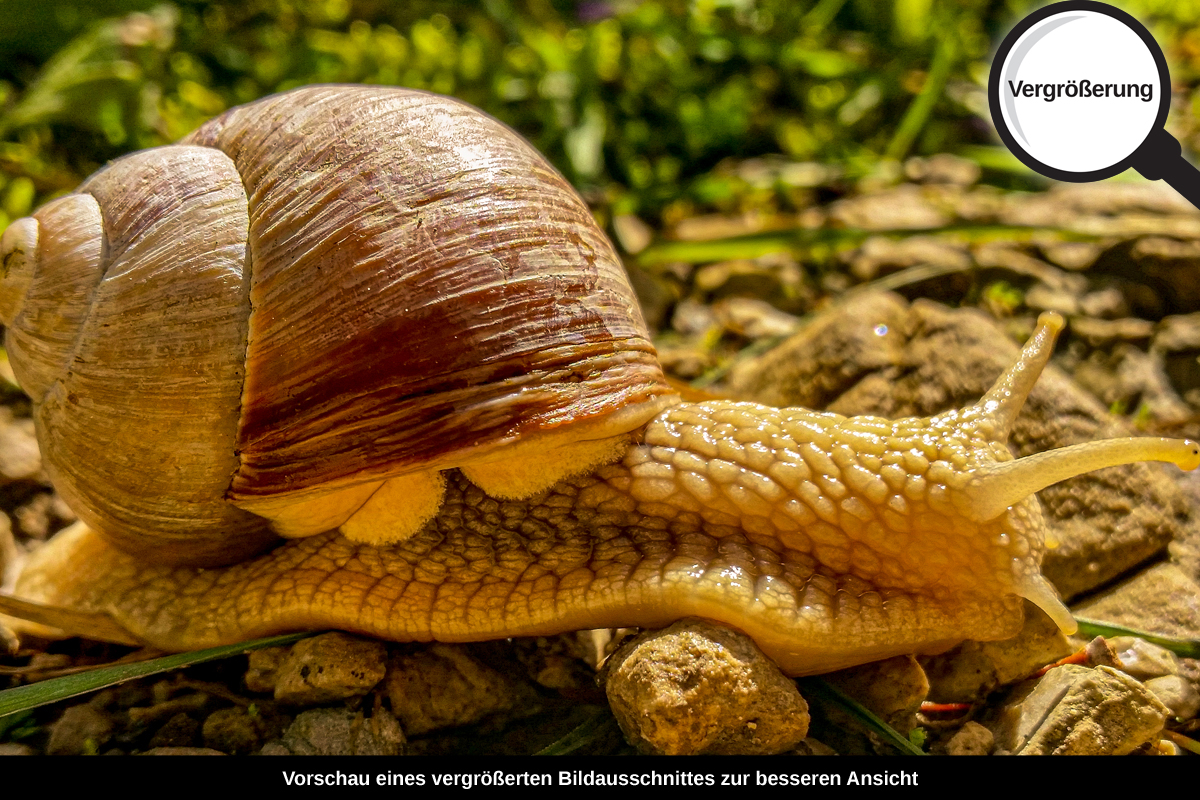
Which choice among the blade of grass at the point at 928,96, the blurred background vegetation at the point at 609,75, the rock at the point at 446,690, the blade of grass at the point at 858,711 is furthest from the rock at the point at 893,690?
the blade of grass at the point at 928,96

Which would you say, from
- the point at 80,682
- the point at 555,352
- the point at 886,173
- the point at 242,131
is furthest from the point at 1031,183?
the point at 80,682

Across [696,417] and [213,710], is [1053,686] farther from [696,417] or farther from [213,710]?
[213,710]

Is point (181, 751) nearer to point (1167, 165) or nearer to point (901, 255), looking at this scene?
point (901, 255)

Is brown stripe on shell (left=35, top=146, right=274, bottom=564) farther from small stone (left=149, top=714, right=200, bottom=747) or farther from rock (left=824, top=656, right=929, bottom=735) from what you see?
rock (left=824, top=656, right=929, bottom=735)

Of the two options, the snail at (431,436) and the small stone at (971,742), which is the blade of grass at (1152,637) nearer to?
the snail at (431,436)

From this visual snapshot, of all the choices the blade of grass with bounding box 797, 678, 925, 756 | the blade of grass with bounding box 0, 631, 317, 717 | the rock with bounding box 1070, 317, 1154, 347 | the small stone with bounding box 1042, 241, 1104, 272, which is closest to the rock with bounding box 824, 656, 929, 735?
the blade of grass with bounding box 797, 678, 925, 756

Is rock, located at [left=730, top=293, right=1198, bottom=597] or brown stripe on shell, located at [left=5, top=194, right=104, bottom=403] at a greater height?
brown stripe on shell, located at [left=5, top=194, right=104, bottom=403]

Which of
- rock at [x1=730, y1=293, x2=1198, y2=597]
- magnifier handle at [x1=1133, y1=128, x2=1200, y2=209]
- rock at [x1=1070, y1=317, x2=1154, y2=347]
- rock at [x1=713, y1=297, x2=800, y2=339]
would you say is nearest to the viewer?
rock at [x1=730, y1=293, x2=1198, y2=597]
